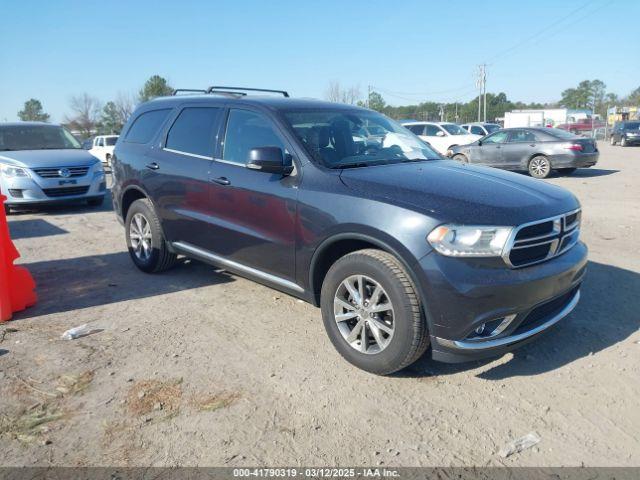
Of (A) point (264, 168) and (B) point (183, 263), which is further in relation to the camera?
(B) point (183, 263)

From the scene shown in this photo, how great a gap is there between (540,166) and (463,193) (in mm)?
12521

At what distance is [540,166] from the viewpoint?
1454 cm

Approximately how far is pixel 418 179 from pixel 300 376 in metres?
1.58

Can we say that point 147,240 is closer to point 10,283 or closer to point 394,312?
point 10,283

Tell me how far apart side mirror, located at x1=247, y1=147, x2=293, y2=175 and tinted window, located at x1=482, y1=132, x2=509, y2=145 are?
12875mm

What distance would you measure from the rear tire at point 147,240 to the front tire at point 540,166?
11975 mm

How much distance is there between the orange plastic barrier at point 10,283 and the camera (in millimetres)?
4430

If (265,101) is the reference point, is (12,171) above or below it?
below

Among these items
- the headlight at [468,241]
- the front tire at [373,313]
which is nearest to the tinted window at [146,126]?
the front tire at [373,313]

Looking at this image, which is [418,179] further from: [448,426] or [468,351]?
[448,426]

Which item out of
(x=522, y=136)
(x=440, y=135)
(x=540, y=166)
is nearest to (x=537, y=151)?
(x=540, y=166)

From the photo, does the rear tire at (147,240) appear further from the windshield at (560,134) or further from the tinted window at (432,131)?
the tinted window at (432,131)

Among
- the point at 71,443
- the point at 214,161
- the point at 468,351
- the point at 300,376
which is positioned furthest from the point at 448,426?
the point at 214,161

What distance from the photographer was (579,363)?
357 centimetres
